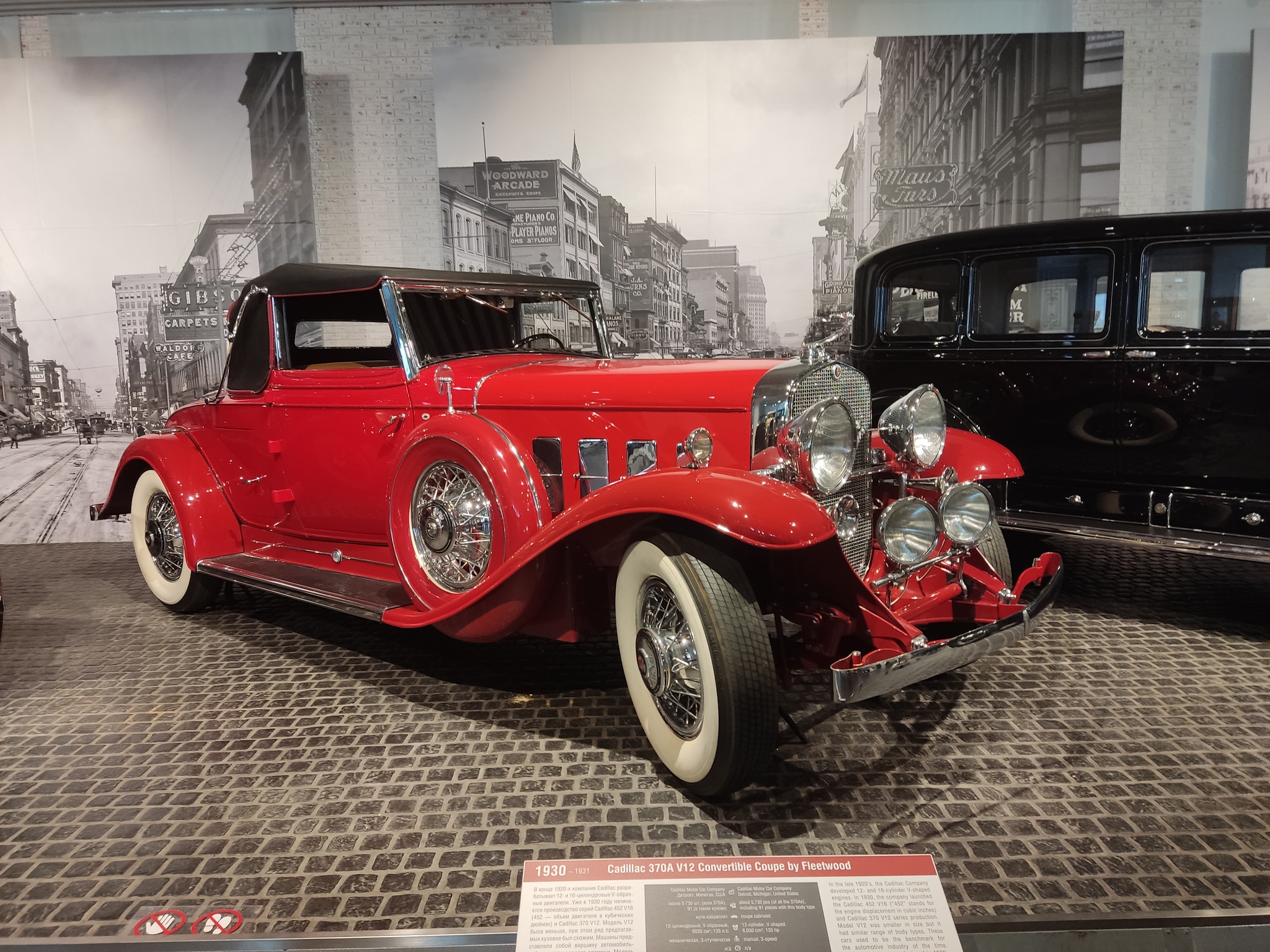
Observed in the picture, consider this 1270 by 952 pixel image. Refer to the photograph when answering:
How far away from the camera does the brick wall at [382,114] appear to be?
682cm

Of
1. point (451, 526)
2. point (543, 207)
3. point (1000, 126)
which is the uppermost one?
point (1000, 126)

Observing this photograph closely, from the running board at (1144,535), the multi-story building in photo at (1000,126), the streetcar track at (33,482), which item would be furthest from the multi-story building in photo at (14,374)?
the running board at (1144,535)

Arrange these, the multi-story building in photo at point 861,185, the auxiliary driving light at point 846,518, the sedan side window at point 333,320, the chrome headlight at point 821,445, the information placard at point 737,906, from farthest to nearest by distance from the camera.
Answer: the multi-story building in photo at point 861,185
the sedan side window at point 333,320
the auxiliary driving light at point 846,518
the chrome headlight at point 821,445
the information placard at point 737,906

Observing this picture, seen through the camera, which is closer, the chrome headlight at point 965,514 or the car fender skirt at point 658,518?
the car fender skirt at point 658,518

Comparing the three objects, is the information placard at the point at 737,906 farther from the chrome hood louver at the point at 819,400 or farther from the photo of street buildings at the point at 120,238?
the photo of street buildings at the point at 120,238

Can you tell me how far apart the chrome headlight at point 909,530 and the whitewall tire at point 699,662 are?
691 millimetres

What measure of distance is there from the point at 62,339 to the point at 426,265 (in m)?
3.08

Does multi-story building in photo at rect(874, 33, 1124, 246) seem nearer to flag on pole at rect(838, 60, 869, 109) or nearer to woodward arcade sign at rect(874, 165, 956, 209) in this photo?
woodward arcade sign at rect(874, 165, 956, 209)

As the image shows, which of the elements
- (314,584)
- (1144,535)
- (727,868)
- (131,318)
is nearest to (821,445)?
(727,868)

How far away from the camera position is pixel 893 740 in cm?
266

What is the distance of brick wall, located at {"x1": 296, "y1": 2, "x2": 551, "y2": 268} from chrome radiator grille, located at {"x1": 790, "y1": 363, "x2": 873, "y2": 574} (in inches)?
205

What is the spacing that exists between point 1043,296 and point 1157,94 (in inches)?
144

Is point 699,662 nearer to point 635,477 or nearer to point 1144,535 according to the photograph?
point 635,477

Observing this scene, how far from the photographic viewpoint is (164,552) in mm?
4258
